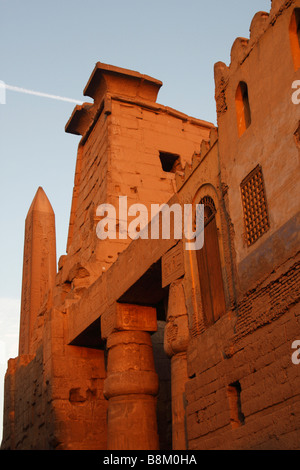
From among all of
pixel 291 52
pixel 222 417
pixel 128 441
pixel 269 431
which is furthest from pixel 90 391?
pixel 291 52

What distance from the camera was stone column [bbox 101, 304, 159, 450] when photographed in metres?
8.02

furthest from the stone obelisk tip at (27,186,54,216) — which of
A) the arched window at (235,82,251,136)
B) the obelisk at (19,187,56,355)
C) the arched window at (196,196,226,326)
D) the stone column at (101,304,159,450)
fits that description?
the arched window at (235,82,251,136)

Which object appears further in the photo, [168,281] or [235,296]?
[168,281]

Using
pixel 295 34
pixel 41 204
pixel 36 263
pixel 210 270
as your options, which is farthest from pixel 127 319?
pixel 41 204

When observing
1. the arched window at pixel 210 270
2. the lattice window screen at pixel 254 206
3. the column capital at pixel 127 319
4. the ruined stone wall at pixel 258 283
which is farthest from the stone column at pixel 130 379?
the lattice window screen at pixel 254 206

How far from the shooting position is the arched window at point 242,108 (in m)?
6.77

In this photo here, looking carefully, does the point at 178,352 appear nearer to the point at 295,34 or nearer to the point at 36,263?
the point at 295,34

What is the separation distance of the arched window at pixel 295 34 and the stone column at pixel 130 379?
4478mm

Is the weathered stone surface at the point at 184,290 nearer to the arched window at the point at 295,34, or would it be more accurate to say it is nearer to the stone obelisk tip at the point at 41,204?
the arched window at the point at 295,34

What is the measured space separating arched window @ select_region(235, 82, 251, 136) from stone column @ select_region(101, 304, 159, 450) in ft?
11.2

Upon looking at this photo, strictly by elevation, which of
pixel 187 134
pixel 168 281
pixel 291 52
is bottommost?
pixel 168 281
